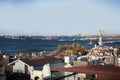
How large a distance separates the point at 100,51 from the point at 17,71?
1727cm

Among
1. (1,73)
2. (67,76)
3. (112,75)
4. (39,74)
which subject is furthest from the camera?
(39,74)

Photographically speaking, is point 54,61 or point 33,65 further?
point 54,61

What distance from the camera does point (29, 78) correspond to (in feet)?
88.6

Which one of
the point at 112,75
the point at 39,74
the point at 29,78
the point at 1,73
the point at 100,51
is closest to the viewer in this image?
the point at 112,75

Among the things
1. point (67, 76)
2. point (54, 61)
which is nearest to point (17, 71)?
point (54, 61)

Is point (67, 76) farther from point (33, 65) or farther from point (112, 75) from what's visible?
point (33, 65)

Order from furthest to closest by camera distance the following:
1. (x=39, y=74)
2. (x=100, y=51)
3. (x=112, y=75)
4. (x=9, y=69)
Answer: (x=100, y=51) < (x=9, y=69) < (x=39, y=74) < (x=112, y=75)

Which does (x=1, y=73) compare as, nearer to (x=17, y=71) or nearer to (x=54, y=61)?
(x=17, y=71)

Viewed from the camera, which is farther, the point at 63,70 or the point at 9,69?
the point at 9,69

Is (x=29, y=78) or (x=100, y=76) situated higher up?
(x=100, y=76)

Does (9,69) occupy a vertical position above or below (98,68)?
below

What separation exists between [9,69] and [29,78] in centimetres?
296

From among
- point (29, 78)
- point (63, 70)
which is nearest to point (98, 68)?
point (63, 70)

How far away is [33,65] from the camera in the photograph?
92.6 feet
